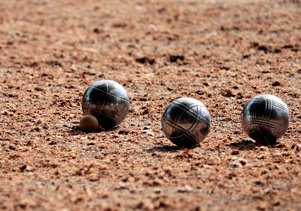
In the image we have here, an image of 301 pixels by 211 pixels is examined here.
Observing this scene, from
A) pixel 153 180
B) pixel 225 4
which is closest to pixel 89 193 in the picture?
pixel 153 180

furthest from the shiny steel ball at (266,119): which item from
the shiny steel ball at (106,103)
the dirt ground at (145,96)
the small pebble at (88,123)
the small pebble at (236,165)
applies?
the small pebble at (88,123)

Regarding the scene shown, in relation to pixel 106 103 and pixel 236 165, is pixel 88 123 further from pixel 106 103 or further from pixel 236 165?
pixel 236 165

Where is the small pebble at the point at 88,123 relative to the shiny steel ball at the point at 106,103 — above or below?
below

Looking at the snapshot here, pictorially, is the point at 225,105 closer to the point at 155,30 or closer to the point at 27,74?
the point at 27,74

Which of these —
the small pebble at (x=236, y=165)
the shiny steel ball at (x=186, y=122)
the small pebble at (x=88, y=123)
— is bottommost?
the small pebble at (x=88, y=123)

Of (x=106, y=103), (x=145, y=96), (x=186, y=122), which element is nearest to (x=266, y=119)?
(x=186, y=122)

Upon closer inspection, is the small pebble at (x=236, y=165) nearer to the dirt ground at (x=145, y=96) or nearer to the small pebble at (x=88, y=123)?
the dirt ground at (x=145, y=96)

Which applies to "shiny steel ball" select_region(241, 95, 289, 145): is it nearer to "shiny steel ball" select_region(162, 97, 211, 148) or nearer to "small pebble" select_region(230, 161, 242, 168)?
"shiny steel ball" select_region(162, 97, 211, 148)
